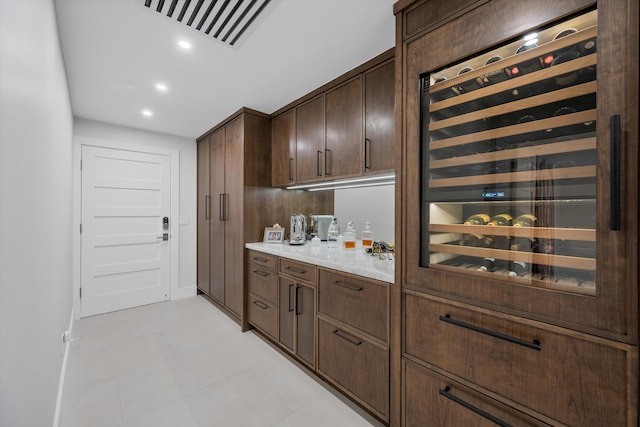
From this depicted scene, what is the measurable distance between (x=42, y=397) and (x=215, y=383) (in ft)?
3.49

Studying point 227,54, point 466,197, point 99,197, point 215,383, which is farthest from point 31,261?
point 99,197

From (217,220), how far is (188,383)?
75.6 inches

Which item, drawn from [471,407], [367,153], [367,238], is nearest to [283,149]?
[367,153]

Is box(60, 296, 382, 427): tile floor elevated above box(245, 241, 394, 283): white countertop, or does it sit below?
below

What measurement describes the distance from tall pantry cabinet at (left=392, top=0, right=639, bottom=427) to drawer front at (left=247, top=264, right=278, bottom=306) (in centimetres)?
133

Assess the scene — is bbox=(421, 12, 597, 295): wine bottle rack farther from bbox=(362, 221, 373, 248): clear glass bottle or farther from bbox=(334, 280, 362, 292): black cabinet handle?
bbox=(362, 221, 373, 248): clear glass bottle

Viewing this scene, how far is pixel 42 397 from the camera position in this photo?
3.82 ft

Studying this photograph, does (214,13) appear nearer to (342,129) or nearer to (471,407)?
(342,129)

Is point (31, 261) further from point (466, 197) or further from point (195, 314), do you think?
point (195, 314)

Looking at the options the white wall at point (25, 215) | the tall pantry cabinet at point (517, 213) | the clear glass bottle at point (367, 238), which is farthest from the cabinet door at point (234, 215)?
the tall pantry cabinet at point (517, 213)

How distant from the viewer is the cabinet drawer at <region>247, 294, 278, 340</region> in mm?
2473

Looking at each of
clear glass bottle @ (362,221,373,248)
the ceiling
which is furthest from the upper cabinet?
clear glass bottle @ (362,221,373,248)

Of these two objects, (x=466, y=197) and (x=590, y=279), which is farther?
(x=466, y=197)

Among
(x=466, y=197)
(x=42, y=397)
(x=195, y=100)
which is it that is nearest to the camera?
(x=42, y=397)
